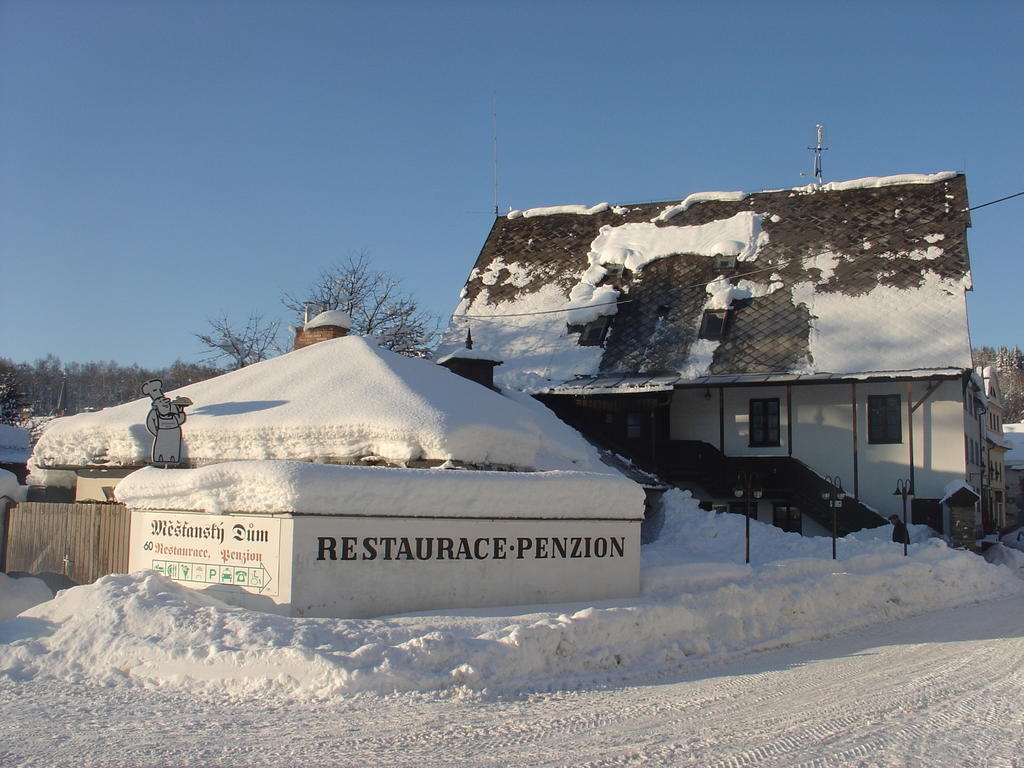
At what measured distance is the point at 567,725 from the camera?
25.3 ft

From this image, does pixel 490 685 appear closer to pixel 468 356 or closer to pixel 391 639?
pixel 391 639

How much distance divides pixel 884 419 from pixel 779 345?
3.41 m

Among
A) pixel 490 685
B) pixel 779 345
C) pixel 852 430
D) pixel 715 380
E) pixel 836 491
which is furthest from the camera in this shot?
pixel 779 345

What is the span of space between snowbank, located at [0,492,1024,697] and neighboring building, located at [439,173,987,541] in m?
13.0

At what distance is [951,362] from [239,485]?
66.0 ft

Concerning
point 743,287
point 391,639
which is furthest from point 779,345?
point 391,639

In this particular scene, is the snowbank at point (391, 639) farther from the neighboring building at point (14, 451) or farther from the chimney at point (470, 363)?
the neighboring building at point (14, 451)

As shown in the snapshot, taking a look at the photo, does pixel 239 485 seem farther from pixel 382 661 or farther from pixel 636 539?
pixel 636 539

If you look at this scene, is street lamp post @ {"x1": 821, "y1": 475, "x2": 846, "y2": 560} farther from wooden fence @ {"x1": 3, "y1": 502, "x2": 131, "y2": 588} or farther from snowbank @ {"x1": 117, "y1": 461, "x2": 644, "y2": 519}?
wooden fence @ {"x1": 3, "y1": 502, "x2": 131, "y2": 588}

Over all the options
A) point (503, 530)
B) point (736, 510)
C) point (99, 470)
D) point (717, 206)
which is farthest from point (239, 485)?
point (717, 206)

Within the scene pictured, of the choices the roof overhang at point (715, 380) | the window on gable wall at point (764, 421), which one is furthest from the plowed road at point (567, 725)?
the window on gable wall at point (764, 421)

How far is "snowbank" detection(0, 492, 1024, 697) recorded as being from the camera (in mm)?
8797

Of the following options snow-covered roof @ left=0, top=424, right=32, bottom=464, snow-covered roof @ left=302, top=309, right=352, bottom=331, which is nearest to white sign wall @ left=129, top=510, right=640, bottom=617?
snow-covered roof @ left=302, top=309, right=352, bottom=331

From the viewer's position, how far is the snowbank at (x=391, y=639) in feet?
28.9
